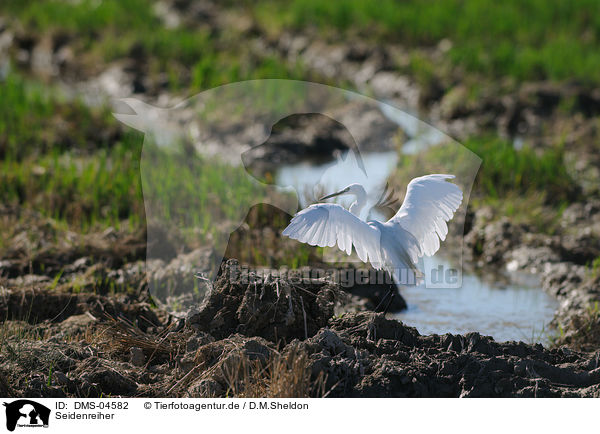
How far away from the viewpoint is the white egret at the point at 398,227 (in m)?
3.30

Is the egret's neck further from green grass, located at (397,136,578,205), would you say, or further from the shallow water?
green grass, located at (397,136,578,205)

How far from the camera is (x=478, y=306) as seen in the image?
5188 mm

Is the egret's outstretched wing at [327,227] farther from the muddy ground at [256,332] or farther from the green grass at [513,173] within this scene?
the green grass at [513,173]

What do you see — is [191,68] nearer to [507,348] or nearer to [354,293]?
[354,293]

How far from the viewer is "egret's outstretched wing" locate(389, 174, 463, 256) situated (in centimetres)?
352

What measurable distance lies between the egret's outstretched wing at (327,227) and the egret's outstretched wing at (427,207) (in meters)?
0.25

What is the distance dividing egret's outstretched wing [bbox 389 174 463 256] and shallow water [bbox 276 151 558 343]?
484 millimetres

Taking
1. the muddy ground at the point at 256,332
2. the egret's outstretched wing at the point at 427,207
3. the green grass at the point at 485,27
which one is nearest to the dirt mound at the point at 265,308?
the muddy ground at the point at 256,332

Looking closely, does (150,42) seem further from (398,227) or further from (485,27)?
(398,227)

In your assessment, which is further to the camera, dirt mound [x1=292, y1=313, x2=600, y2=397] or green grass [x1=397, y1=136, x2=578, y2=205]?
green grass [x1=397, y1=136, x2=578, y2=205]

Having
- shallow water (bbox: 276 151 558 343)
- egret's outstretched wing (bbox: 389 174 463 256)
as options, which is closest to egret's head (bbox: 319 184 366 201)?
egret's outstretched wing (bbox: 389 174 463 256)

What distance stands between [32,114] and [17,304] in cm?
422
